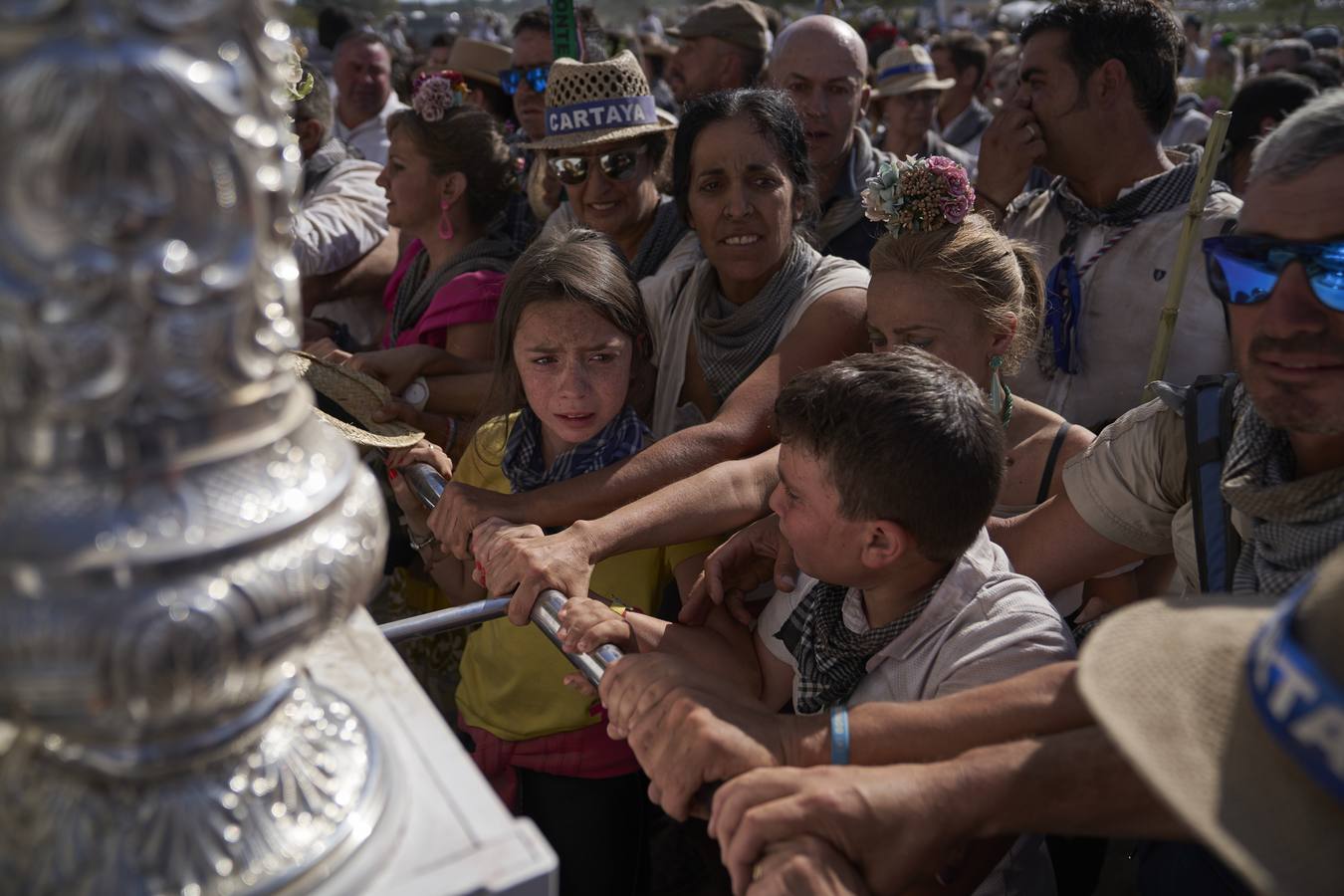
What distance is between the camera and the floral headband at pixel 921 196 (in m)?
2.51

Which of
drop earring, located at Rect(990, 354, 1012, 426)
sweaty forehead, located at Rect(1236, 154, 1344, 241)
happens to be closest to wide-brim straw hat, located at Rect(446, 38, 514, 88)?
drop earring, located at Rect(990, 354, 1012, 426)

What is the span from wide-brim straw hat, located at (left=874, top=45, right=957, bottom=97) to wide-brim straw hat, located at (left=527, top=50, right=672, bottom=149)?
3504mm

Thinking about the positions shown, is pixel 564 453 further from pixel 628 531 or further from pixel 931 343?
pixel 931 343

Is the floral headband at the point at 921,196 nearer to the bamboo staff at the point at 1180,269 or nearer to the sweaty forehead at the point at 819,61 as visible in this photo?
the bamboo staff at the point at 1180,269

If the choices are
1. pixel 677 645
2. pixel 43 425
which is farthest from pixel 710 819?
pixel 43 425

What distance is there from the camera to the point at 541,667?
2.35 meters

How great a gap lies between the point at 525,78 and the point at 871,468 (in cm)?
409

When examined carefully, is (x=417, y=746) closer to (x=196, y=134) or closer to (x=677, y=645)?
(x=196, y=134)

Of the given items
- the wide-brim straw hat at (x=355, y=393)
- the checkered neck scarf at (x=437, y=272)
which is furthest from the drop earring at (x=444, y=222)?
the wide-brim straw hat at (x=355, y=393)

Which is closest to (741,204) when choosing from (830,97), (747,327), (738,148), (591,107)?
(738,148)

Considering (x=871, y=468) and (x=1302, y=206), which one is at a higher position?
(x=1302, y=206)

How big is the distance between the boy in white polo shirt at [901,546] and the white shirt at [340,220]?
8.88 ft

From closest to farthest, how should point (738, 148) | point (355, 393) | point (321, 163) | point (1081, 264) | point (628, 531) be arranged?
1. point (628, 531)
2. point (355, 393)
3. point (738, 148)
4. point (1081, 264)
5. point (321, 163)

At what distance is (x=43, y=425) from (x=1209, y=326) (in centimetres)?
302
